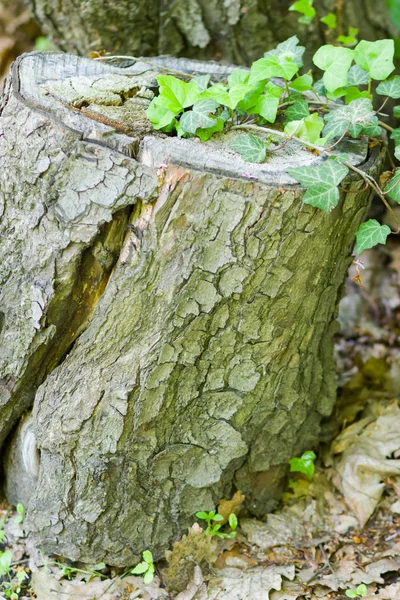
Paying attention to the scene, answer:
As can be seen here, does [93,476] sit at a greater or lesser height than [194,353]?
lesser

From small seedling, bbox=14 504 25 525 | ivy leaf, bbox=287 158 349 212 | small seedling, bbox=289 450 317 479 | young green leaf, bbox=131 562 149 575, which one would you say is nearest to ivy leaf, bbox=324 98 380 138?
ivy leaf, bbox=287 158 349 212

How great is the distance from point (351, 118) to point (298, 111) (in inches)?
7.2

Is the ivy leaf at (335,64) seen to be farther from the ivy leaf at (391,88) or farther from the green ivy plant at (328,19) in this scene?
the green ivy plant at (328,19)

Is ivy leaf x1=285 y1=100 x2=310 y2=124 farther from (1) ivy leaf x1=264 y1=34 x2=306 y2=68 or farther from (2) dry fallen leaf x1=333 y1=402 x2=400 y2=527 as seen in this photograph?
(2) dry fallen leaf x1=333 y1=402 x2=400 y2=527

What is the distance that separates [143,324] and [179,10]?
2.02 metres

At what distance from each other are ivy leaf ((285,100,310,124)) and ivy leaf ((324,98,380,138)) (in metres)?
0.07

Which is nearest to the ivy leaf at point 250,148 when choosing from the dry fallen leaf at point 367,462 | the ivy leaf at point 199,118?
the ivy leaf at point 199,118

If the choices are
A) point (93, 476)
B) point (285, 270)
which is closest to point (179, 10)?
point (285, 270)

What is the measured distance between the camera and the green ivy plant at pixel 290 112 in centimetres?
186

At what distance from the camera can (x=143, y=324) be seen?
1.94 meters

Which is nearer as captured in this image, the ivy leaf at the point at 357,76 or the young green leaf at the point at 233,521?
the ivy leaf at the point at 357,76

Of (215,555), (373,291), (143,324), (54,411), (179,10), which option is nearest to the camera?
(143,324)

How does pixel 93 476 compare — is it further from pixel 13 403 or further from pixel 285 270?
pixel 285 270

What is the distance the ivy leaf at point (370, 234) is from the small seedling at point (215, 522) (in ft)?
3.71
